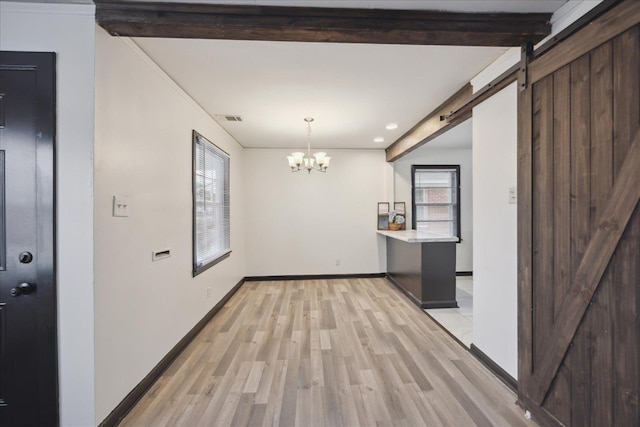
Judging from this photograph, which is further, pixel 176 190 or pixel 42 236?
pixel 176 190

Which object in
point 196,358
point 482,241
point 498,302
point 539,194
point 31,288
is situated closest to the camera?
point 31,288

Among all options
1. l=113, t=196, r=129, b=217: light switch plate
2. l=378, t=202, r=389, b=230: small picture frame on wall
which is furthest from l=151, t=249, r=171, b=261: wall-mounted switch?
l=378, t=202, r=389, b=230: small picture frame on wall

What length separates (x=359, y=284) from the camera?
4.89 metres

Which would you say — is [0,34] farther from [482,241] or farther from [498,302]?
[498,302]

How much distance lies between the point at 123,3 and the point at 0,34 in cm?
73

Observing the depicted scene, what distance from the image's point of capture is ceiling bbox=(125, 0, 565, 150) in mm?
1929

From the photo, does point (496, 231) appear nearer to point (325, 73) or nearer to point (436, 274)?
point (436, 274)

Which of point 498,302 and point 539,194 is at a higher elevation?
point 539,194

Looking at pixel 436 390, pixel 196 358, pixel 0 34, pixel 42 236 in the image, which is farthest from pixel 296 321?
pixel 0 34

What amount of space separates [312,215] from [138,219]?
138 inches

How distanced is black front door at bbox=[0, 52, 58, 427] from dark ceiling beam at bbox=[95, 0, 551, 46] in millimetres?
564

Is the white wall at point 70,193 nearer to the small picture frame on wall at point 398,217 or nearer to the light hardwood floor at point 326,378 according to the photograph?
the light hardwood floor at point 326,378

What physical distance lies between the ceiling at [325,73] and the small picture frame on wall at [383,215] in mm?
1925

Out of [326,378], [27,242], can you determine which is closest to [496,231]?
[326,378]
